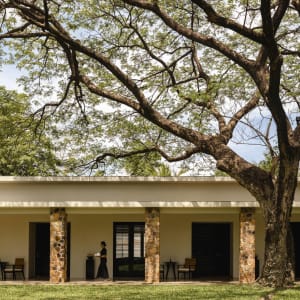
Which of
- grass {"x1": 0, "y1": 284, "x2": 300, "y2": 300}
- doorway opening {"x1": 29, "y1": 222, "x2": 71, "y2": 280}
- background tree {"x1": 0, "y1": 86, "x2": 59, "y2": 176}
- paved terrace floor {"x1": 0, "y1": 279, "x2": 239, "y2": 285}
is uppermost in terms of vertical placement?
background tree {"x1": 0, "y1": 86, "x2": 59, "y2": 176}

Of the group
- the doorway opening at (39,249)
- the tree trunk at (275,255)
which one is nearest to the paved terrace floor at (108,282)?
the doorway opening at (39,249)

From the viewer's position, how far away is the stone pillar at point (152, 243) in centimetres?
1869

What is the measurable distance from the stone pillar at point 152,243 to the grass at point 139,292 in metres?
1.39

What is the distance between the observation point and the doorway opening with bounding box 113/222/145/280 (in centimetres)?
2127

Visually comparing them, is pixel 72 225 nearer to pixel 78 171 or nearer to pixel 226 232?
pixel 78 171

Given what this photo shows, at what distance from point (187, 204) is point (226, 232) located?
4.54 meters

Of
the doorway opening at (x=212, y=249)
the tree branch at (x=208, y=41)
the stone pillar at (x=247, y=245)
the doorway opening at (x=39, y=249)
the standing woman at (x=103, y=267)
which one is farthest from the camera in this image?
the doorway opening at (x=212, y=249)

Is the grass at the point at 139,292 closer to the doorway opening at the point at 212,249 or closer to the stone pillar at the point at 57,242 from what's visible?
the stone pillar at the point at 57,242

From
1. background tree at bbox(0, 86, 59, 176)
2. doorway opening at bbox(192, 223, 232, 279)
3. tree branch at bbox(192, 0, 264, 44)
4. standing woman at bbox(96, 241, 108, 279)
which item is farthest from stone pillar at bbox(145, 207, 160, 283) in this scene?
background tree at bbox(0, 86, 59, 176)

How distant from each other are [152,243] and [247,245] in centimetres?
284

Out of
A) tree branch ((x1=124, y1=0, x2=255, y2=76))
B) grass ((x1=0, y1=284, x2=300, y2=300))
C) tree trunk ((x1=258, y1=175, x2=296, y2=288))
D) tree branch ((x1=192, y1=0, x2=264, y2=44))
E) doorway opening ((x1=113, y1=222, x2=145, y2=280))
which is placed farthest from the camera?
doorway opening ((x1=113, y1=222, x2=145, y2=280))

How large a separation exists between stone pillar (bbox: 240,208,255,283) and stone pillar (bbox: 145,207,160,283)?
2.51 m

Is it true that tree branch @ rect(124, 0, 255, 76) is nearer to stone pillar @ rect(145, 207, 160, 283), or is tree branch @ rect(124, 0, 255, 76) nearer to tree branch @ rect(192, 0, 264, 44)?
tree branch @ rect(192, 0, 264, 44)

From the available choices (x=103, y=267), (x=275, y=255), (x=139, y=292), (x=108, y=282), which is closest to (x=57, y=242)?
(x=108, y=282)
